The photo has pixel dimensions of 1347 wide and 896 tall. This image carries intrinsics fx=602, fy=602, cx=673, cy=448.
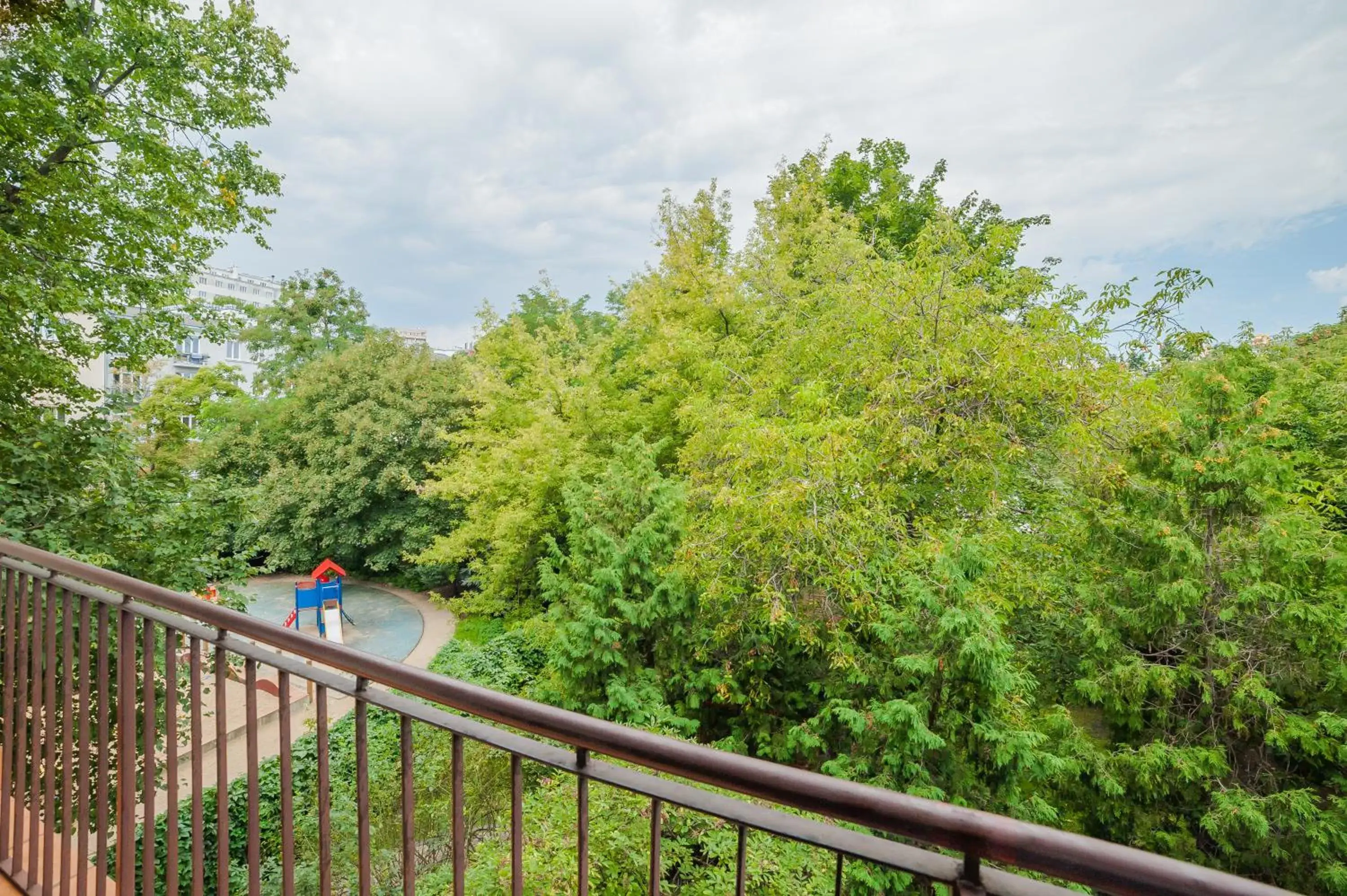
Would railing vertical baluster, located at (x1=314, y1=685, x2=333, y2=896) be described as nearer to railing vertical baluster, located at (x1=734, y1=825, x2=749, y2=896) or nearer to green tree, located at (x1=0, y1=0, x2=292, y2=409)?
railing vertical baluster, located at (x1=734, y1=825, x2=749, y2=896)

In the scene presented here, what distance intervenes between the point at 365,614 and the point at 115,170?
10.3 metres

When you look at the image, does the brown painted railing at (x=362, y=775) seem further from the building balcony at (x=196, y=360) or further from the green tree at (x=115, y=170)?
the building balcony at (x=196, y=360)

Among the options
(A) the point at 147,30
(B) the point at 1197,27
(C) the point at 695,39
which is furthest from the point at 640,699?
(C) the point at 695,39

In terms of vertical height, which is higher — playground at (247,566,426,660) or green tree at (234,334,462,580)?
green tree at (234,334,462,580)

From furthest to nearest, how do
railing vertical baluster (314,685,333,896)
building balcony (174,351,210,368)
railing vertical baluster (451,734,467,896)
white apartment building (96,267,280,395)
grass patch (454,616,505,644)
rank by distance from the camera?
building balcony (174,351,210,368) → grass patch (454,616,505,644) → white apartment building (96,267,280,395) → railing vertical baluster (314,685,333,896) → railing vertical baluster (451,734,467,896)

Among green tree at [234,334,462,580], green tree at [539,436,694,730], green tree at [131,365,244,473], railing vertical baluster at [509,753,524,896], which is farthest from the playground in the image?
railing vertical baluster at [509,753,524,896]

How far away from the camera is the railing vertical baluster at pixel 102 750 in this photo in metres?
1.38

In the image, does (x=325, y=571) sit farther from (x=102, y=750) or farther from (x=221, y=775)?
(x=221, y=775)

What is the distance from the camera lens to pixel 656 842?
83 cm

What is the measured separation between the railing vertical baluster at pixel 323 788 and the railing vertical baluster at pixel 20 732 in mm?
1125

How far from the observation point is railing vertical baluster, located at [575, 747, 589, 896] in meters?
0.82

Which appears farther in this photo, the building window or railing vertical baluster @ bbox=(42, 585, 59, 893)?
the building window

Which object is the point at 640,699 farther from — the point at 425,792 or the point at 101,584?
the point at 101,584

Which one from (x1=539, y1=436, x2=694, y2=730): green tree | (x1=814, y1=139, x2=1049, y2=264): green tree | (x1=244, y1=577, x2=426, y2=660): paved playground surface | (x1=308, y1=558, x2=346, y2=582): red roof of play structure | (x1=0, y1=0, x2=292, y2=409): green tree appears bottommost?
(x1=244, y1=577, x2=426, y2=660): paved playground surface
